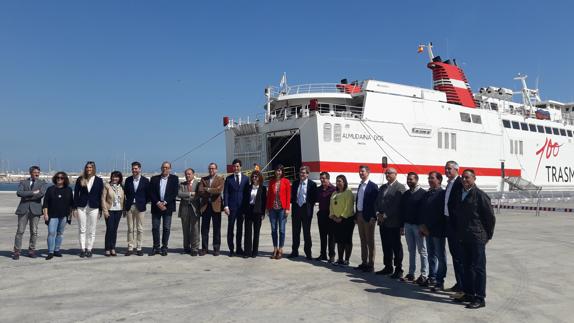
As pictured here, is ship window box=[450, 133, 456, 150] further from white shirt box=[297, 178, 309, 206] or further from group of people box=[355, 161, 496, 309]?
group of people box=[355, 161, 496, 309]

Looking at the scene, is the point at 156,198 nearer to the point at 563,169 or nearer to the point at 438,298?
the point at 438,298

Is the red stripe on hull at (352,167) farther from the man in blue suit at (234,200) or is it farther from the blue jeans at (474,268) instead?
the blue jeans at (474,268)

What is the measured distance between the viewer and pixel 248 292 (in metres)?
5.75

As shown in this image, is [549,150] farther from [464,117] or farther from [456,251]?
[456,251]

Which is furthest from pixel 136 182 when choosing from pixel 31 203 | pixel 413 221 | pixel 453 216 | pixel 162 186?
pixel 453 216

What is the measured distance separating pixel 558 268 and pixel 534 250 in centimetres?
195

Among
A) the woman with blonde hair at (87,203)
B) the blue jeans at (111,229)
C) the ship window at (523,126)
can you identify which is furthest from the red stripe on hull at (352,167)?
Answer: the woman with blonde hair at (87,203)

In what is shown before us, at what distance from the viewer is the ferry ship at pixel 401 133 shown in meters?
19.2

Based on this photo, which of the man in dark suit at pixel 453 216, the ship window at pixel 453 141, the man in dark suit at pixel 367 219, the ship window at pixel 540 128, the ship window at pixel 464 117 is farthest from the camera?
the ship window at pixel 540 128

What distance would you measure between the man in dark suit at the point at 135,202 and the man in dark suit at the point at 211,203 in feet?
3.50

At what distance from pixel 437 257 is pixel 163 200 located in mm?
5013

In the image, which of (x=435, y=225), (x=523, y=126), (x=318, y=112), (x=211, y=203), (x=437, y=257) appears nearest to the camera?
(x=435, y=225)

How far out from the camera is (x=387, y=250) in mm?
6973

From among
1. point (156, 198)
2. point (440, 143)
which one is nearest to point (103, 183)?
point (156, 198)
